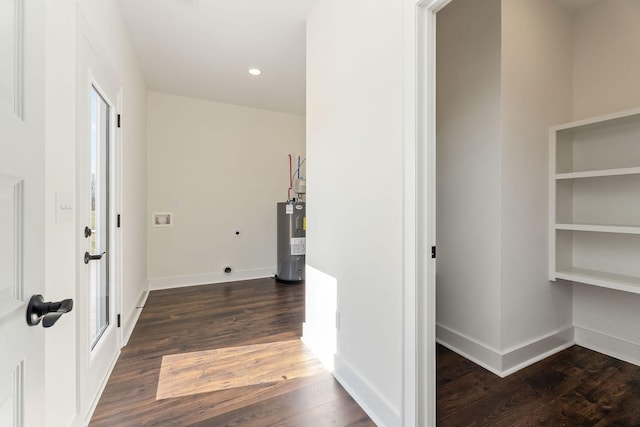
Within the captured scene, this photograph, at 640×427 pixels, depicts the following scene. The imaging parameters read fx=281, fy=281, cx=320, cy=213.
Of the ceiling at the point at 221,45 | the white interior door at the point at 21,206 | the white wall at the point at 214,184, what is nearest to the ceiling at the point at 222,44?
the ceiling at the point at 221,45

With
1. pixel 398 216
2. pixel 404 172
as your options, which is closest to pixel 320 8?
pixel 404 172

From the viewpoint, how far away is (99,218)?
6.18 ft

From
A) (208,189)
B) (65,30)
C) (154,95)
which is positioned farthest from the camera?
(208,189)

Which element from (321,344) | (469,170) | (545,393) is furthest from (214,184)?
(545,393)

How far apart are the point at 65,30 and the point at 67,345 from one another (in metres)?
1.42

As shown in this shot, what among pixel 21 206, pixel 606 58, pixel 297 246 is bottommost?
pixel 297 246

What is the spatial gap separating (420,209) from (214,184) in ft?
11.8

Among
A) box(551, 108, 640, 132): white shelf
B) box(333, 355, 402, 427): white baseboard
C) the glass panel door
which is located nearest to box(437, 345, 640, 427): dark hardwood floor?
box(333, 355, 402, 427): white baseboard

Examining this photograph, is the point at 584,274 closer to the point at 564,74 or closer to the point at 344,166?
the point at 564,74

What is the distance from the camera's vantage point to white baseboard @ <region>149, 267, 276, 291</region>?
3857mm

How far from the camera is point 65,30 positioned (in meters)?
1.26

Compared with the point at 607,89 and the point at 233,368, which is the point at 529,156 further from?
the point at 233,368

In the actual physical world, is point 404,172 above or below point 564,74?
below

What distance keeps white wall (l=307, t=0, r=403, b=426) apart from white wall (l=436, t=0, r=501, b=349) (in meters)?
0.97
